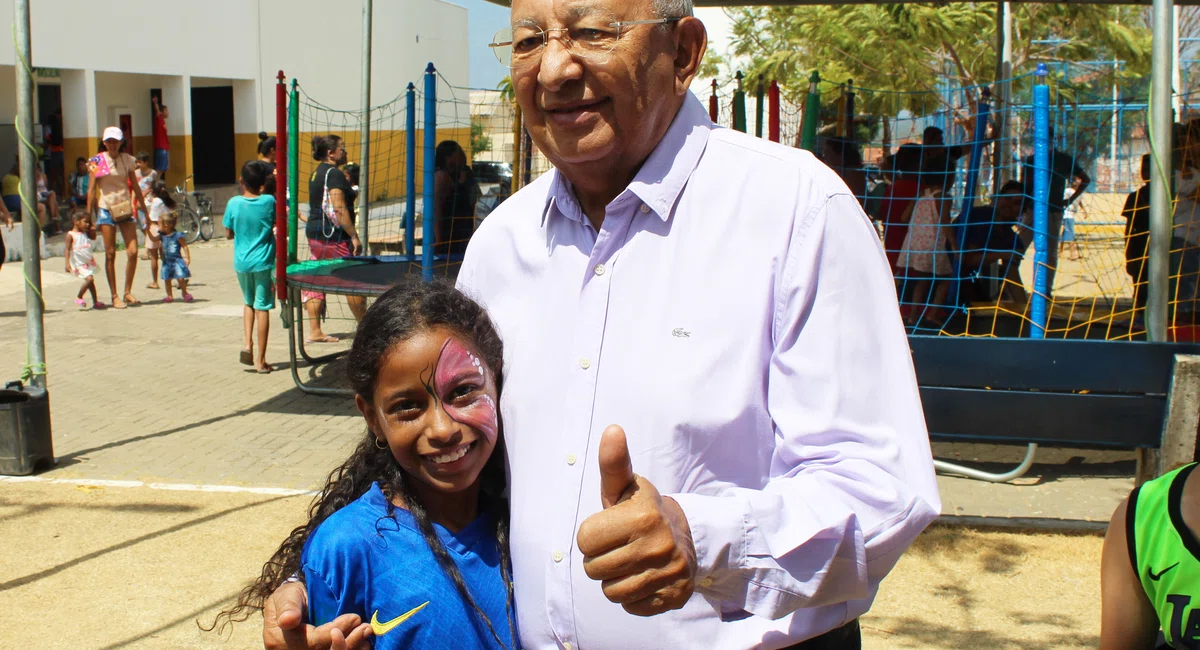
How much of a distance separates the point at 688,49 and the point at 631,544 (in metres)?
0.91

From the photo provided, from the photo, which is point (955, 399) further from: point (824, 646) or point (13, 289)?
point (13, 289)

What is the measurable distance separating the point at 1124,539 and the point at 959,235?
693 centimetres

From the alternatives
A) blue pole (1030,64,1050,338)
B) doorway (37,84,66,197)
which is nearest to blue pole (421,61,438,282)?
→ blue pole (1030,64,1050,338)

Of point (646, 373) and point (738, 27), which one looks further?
point (738, 27)

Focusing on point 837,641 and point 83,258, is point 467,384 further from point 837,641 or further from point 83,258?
point 83,258

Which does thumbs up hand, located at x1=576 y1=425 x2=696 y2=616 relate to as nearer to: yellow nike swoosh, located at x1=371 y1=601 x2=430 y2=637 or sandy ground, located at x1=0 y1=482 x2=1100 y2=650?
yellow nike swoosh, located at x1=371 y1=601 x2=430 y2=637

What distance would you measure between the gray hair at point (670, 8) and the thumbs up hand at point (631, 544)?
76 cm

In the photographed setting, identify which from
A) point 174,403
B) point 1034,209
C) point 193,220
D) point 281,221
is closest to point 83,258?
point 174,403

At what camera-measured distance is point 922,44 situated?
703 inches

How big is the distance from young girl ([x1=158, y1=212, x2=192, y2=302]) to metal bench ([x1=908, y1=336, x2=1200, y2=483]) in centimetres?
958

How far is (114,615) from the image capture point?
4.36m

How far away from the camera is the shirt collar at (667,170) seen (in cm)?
173

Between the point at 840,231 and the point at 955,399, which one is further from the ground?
the point at 840,231

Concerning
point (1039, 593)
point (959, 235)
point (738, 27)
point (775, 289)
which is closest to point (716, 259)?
point (775, 289)
